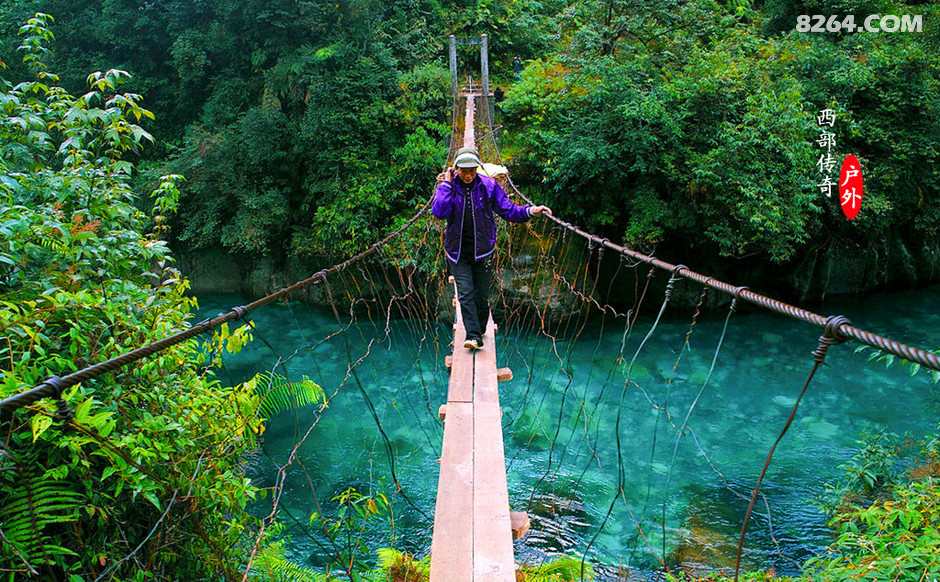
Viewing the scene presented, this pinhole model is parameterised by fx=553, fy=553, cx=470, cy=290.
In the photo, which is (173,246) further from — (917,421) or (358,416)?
(917,421)

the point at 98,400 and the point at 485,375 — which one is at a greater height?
the point at 98,400

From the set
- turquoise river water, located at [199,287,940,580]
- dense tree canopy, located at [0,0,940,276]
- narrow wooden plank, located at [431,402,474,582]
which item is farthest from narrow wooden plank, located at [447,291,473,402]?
dense tree canopy, located at [0,0,940,276]

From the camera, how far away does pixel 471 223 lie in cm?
221

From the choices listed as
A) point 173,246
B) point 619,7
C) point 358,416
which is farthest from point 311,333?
point 619,7

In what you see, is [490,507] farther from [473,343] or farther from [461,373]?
A: [473,343]

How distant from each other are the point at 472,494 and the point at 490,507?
66 mm

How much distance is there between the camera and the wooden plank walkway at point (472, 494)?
1.21 m

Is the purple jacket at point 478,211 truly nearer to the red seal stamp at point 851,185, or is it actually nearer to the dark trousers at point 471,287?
the dark trousers at point 471,287

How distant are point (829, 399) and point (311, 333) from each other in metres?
5.55

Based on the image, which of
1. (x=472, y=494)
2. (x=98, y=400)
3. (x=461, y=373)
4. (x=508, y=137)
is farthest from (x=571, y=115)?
(x=98, y=400)

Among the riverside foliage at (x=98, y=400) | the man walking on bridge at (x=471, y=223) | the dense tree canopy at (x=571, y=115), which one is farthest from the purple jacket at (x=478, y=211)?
the dense tree canopy at (x=571, y=115)

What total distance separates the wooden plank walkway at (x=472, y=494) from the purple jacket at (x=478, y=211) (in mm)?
514

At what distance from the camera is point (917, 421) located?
4523mm

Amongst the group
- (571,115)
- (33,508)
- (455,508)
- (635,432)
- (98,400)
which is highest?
(571,115)
